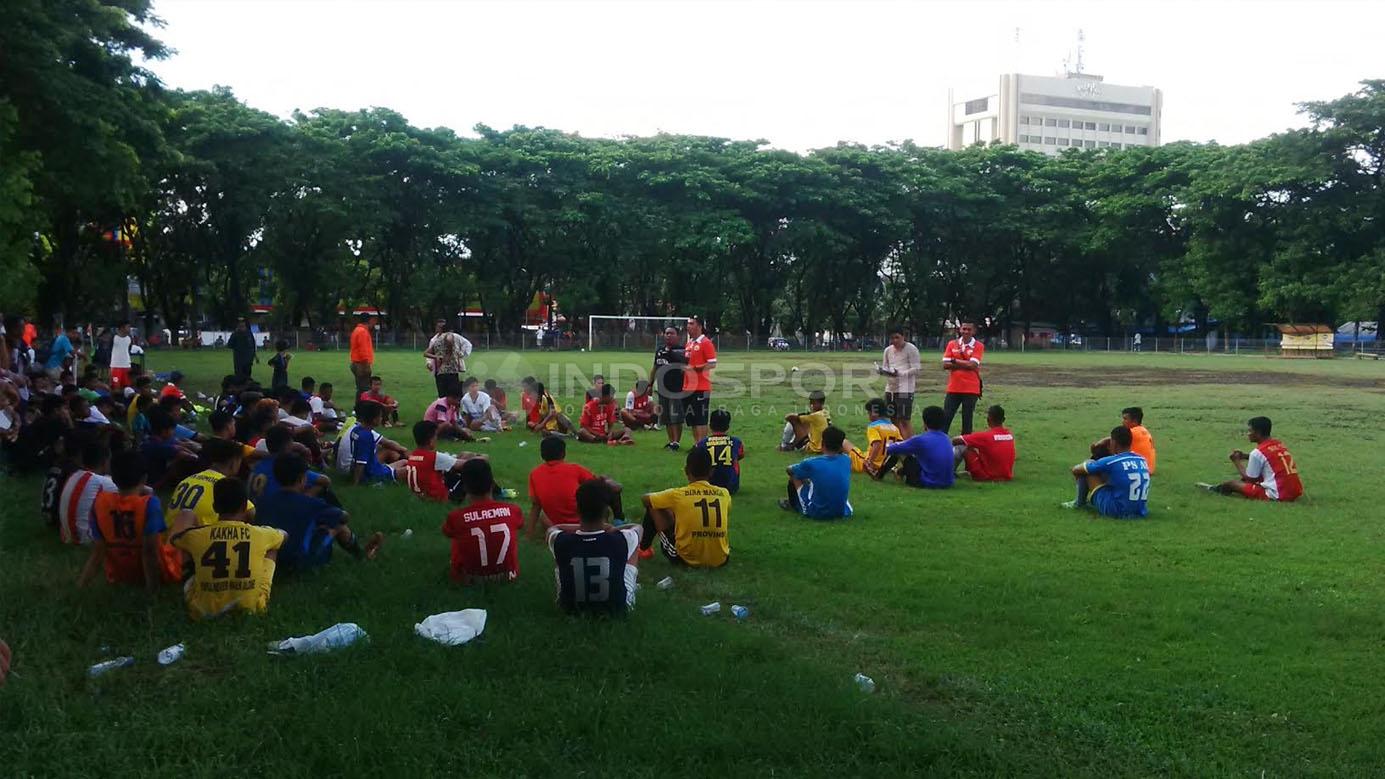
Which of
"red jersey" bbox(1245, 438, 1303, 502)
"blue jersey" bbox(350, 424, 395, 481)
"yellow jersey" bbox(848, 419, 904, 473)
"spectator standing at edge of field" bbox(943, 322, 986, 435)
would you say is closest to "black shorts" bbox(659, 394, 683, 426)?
"yellow jersey" bbox(848, 419, 904, 473)

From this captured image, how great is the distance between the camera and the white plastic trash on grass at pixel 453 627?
5.30m


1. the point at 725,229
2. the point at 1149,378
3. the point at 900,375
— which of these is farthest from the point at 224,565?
the point at 725,229

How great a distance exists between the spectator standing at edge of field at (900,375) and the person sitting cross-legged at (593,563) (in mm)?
8323

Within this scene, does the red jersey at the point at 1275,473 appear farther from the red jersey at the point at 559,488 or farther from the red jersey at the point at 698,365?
the red jersey at the point at 559,488

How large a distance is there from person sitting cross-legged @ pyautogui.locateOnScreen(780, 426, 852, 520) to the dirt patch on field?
18.5 m

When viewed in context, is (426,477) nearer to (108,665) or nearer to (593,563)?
(593,563)

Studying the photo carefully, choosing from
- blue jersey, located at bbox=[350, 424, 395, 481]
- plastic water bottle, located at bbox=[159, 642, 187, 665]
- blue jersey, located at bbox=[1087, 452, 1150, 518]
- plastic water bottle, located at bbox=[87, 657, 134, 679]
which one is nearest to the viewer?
plastic water bottle, located at bbox=[87, 657, 134, 679]

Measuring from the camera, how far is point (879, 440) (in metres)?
11.2

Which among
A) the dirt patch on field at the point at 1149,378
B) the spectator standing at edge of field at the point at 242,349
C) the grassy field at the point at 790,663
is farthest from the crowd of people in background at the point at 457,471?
the dirt patch on field at the point at 1149,378

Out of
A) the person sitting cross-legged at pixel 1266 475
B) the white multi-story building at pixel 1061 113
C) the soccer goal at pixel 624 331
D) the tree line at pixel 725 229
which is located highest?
the white multi-story building at pixel 1061 113

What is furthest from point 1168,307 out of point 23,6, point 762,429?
point 23,6

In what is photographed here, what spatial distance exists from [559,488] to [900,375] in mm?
7255

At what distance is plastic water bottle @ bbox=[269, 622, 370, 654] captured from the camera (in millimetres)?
5184

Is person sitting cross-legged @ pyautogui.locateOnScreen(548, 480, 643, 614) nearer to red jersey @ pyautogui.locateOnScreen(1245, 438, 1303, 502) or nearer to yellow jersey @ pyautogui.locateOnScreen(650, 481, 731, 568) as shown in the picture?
yellow jersey @ pyautogui.locateOnScreen(650, 481, 731, 568)
